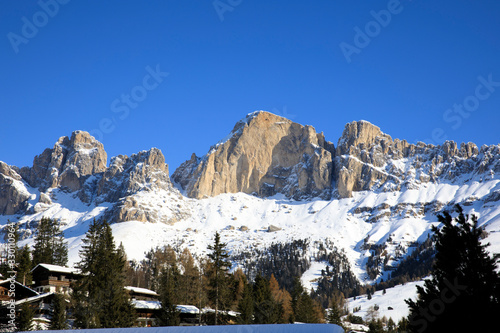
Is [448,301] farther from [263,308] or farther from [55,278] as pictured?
[55,278]

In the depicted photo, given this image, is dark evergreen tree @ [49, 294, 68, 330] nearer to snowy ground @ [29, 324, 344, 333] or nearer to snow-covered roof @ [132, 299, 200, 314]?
snow-covered roof @ [132, 299, 200, 314]

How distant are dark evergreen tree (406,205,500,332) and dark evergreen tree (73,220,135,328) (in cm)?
3261

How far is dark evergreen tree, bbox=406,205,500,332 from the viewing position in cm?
2142

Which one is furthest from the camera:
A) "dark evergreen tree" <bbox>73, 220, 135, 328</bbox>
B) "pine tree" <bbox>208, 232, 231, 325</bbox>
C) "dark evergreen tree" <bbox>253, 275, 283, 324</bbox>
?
"dark evergreen tree" <bbox>253, 275, 283, 324</bbox>

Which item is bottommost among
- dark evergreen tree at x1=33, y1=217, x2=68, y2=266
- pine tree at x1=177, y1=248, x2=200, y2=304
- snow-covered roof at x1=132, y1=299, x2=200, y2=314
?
snow-covered roof at x1=132, y1=299, x2=200, y2=314

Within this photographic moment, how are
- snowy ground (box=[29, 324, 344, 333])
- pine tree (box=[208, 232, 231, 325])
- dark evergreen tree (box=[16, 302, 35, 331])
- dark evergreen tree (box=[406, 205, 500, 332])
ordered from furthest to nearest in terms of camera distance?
1. pine tree (box=[208, 232, 231, 325])
2. dark evergreen tree (box=[16, 302, 35, 331])
3. snowy ground (box=[29, 324, 344, 333])
4. dark evergreen tree (box=[406, 205, 500, 332])

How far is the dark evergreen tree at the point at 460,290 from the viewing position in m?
21.4

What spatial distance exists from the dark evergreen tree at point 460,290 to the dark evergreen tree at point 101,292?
107 ft

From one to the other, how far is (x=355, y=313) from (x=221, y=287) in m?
133

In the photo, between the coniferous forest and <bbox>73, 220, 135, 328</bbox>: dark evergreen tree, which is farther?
<bbox>73, 220, 135, 328</bbox>: dark evergreen tree

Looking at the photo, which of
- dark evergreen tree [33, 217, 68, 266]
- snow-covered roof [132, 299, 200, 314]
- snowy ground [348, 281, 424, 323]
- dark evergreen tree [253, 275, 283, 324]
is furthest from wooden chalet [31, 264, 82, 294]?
snowy ground [348, 281, 424, 323]

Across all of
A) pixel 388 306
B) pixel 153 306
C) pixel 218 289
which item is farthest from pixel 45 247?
pixel 388 306

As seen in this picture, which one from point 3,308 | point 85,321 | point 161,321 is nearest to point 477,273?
point 85,321

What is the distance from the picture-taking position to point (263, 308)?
2660 inches
